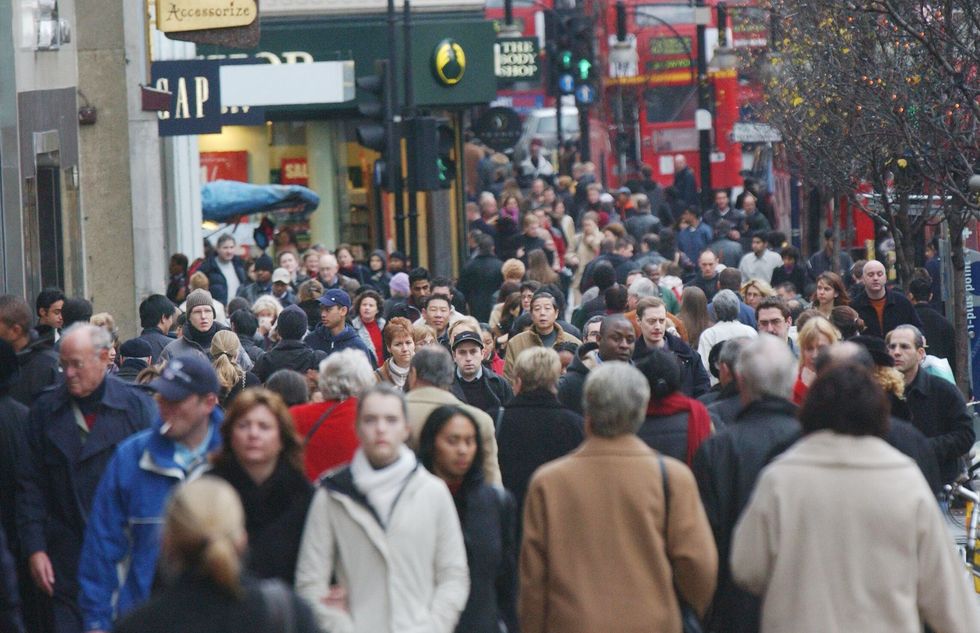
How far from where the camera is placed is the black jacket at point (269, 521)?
Answer: 6.25m

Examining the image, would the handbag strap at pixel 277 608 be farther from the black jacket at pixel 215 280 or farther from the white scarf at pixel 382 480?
the black jacket at pixel 215 280

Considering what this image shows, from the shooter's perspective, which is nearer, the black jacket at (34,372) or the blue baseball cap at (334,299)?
the black jacket at (34,372)

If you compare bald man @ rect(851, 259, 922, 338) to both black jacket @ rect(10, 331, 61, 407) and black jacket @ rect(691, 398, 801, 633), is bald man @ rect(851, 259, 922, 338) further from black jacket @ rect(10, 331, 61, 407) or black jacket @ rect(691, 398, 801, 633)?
black jacket @ rect(691, 398, 801, 633)

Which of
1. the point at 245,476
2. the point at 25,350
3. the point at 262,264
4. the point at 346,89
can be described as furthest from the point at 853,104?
the point at 245,476

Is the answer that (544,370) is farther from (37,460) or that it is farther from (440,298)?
(440,298)

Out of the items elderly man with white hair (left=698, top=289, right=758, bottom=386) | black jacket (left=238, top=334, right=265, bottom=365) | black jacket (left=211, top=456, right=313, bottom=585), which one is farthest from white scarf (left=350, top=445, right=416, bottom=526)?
black jacket (left=238, top=334, right=265, bottom=365)

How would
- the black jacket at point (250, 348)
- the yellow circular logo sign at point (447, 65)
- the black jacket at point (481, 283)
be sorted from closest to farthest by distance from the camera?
the black jacket at point (250, 348) → the black jacket at point (481, 283) → the yellow circular logo sign at point (447, 65)

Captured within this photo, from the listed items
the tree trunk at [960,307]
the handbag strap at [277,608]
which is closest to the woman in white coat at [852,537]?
the handbag strap at [277,608]

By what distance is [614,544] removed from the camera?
658 centimetres

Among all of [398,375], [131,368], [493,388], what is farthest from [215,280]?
[493,388]

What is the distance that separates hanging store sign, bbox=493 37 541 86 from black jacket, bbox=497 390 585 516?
86.8ft

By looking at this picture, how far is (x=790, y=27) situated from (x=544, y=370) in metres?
13.7

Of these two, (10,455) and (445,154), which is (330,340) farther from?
(445,154)

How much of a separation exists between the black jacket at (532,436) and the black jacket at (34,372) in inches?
101
